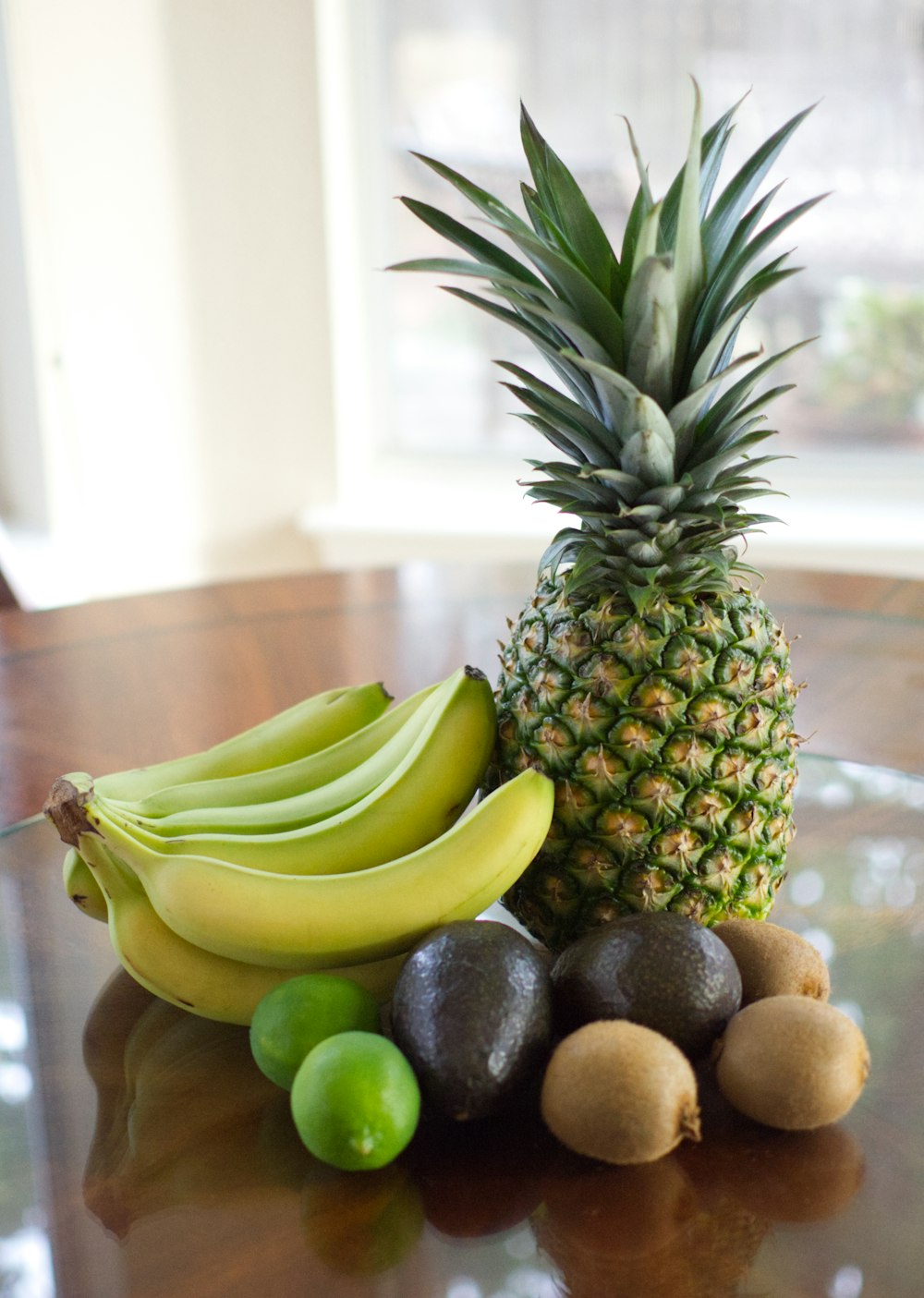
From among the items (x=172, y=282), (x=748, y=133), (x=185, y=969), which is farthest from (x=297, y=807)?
(x=748, y=133)

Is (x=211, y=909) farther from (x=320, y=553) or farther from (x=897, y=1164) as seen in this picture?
(x=320, y=553)

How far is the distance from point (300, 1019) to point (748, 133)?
2985mm

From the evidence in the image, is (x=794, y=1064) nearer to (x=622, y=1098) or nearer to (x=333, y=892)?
(x=622, y=1098)

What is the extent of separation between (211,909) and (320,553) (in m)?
2.68

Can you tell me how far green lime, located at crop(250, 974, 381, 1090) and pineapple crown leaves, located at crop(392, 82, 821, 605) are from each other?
13.0 inches

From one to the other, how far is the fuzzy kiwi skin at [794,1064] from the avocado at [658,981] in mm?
23

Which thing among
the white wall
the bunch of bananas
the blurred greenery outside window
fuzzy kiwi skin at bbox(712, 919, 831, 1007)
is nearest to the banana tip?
the bunch of bananas

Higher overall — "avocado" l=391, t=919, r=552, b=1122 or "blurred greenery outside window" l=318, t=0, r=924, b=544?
"blurred greenery outside window" l=318, t=0, r=924, b=544

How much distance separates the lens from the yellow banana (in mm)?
884

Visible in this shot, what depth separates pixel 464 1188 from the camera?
25.9 inches

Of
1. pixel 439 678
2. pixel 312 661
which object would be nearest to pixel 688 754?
pixel 439 678

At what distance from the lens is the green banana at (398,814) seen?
2.75 ft

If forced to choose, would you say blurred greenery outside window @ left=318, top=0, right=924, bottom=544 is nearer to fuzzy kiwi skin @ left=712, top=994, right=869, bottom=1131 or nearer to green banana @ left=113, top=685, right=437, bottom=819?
green banana @ left=113, top=685, right=437, bottom=819

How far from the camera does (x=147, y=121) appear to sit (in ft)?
9.95
